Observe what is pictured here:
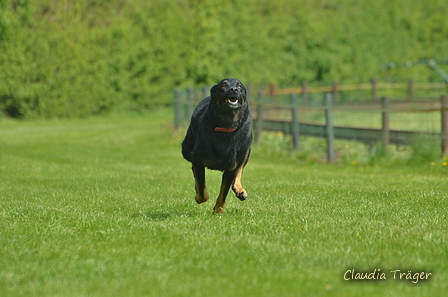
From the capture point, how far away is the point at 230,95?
271 inches

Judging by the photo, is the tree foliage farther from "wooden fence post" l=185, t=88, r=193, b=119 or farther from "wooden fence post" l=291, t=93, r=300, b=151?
"wooden fence post" l=291, t=93, r=300, b=151

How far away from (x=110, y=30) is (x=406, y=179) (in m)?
16.0

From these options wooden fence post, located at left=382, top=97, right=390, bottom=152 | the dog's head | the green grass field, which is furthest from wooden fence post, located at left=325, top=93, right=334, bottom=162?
the dog's head

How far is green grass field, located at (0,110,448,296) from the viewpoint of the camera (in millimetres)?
4832

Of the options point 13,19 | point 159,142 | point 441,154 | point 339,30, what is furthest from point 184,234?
point 339,30

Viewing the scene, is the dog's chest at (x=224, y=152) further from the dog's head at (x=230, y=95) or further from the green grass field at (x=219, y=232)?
the green grass field at (x=219, y=232)

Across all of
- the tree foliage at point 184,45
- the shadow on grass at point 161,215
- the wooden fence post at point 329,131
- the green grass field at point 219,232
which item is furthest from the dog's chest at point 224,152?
the tree foliage at point 184,45

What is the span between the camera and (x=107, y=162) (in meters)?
14.3

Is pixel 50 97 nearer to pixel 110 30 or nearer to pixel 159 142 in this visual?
pixel 110 30

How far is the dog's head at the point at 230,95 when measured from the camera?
6.88 meters

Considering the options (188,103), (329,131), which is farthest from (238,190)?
(188,103)

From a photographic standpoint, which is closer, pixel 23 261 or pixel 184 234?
pixel 23 261

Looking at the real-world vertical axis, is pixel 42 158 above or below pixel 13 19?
below

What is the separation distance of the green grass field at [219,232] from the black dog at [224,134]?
508 mm
